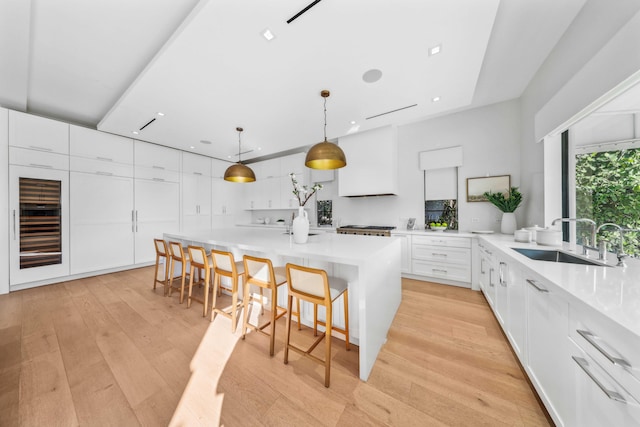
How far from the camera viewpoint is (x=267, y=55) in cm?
193

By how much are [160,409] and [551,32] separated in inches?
173

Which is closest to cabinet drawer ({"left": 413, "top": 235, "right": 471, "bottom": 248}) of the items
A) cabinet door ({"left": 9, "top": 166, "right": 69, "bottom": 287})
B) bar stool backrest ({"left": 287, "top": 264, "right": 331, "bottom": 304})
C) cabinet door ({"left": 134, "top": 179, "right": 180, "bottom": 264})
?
bar stool backrest ({"left": 287, "top": 264, "right": 331, "bottom": 304})

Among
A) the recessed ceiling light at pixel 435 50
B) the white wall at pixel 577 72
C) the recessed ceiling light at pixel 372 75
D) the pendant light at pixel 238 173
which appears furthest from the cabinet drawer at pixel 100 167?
the white wall at pixel 577 72

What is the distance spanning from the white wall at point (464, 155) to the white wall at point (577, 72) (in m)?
0.26

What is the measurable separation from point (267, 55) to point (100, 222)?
4285 mm

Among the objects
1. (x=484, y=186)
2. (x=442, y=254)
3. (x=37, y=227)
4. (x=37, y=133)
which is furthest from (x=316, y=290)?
(x=37, y=133)

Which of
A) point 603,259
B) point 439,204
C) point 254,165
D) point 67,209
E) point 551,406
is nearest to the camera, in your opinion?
point 551,406

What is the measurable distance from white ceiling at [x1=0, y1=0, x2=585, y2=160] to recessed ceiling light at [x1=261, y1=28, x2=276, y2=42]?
0.11 feet

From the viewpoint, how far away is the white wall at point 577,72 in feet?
4.28

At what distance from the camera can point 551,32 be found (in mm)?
2002

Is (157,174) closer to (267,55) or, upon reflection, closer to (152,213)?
(152,213)

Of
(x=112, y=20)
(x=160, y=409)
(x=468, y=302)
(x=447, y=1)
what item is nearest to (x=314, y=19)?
(x=447, y=1)

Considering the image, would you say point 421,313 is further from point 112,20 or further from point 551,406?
point 112,20

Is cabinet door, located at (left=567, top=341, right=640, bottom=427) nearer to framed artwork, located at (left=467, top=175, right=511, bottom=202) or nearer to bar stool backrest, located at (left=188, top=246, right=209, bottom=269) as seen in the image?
bar stool backrest, located at (left=188, top=246, right=209, bottom=269)
